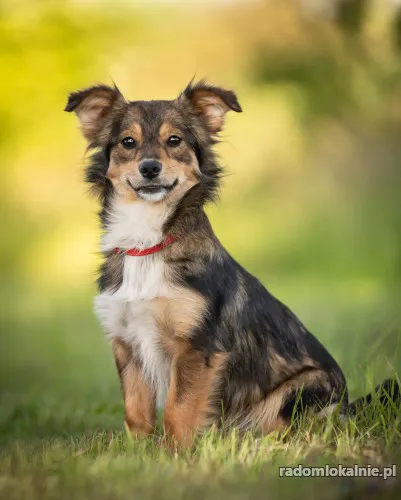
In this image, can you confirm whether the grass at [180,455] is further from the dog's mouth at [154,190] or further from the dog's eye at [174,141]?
the dog's eye at [174,141]

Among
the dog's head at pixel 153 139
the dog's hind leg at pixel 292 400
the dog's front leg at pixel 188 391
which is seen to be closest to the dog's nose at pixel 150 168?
the dog's head at pixel 153 139

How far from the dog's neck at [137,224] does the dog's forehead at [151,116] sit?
42cm

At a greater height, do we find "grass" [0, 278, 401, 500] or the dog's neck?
the dog's neck

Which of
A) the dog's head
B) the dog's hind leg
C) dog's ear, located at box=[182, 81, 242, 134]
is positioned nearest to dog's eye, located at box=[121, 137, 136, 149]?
the dog's head

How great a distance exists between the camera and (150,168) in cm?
471

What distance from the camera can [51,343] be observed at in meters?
10.7

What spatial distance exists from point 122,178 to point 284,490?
2017mm

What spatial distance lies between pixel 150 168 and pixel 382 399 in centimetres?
193

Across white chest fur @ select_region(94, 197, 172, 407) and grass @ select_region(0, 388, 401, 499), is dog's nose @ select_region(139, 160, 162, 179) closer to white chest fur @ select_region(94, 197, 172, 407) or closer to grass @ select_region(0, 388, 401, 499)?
white chest fur @ select_region(94, 197, 172, 407)

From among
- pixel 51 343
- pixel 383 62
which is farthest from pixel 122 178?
pixel 383 62

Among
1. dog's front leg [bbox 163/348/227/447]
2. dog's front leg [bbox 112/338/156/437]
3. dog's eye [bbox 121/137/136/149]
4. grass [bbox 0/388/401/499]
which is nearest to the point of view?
grass [bbox 0/388/401/499]

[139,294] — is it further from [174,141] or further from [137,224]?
[174,141]

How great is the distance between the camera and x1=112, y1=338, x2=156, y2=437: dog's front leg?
500cm

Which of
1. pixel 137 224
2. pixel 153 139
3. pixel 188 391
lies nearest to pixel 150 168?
pixel 153 139
